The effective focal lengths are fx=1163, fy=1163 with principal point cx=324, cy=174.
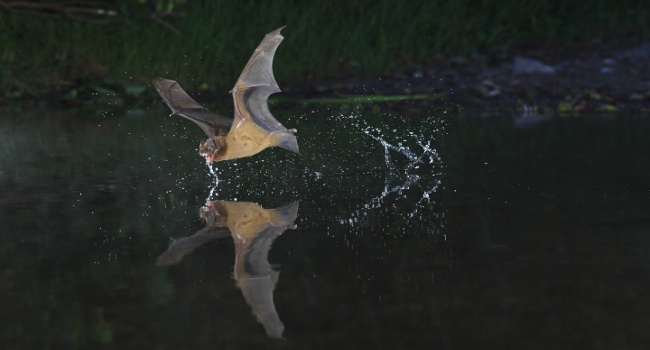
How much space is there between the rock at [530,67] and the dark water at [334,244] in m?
3.86

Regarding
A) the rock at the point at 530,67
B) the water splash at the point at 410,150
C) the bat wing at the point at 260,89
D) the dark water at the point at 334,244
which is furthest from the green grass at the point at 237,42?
the bat wing at the point at 260,89

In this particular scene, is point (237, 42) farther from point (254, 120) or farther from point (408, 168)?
point (254, 120)

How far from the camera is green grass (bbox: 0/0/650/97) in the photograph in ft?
40.9

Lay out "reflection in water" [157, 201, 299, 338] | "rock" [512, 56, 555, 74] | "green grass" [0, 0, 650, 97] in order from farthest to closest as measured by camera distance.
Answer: "rock" [512, 56, 555, 74] < "green grass" [0, 0, 650, 97] < "reflection in water" [157, 201, 299, 338]

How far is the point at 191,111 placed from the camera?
7.10 metres

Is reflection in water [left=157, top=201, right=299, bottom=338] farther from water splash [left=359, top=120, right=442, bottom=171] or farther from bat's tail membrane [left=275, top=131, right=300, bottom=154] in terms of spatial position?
water splash [left=359, top=120, right=442, bottom=171]

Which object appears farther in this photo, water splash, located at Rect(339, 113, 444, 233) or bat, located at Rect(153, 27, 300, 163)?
bat, located at Rect(153, 27, 300, 163)

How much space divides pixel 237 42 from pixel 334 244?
26.3ft

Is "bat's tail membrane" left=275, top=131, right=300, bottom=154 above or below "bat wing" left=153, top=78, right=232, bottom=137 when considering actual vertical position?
above

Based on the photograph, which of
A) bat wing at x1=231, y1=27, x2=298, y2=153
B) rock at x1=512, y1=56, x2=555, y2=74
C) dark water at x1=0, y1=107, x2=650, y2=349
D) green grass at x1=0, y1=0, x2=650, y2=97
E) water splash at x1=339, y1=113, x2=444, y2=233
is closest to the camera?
dark water at x1=0, y1=107, x2=650, y2=349

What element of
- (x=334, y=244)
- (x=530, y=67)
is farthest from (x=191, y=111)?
(x=530, y=67)

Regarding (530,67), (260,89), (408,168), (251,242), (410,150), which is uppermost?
(251,242)

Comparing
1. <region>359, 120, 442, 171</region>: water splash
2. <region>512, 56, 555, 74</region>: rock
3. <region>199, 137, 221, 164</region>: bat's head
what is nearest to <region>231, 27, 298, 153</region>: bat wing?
<region>199, 137, 221, 164</region>: bat's head

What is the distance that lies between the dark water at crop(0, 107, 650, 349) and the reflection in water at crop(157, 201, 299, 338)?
0.6 inches
